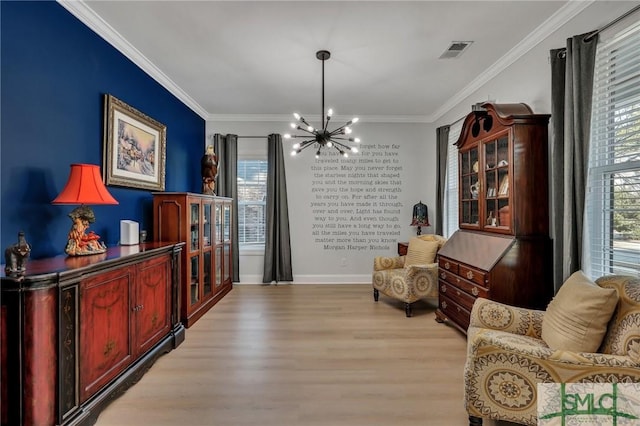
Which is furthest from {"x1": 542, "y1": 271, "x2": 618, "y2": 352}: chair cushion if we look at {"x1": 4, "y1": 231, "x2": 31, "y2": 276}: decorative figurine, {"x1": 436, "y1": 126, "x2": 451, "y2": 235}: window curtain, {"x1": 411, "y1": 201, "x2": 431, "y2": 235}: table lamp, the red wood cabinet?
the red wood cabinet

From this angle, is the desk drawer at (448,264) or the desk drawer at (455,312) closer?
the desk drawer at (455,312)

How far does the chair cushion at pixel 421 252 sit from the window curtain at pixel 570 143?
1.75 metres

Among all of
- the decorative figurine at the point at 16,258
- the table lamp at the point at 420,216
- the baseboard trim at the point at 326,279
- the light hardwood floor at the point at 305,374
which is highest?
the table lamp at the point at 420,216

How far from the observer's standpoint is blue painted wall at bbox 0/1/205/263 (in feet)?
6.31

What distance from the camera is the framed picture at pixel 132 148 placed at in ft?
9.10

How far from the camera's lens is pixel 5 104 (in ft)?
6.18

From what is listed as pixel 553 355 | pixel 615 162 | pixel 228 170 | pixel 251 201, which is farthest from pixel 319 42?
pixel 251 201

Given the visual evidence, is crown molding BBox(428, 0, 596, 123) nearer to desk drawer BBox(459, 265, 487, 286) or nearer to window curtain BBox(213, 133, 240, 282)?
desk drawer BBox(459, 265, 487, 286)

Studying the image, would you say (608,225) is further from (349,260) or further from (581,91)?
(349,260)

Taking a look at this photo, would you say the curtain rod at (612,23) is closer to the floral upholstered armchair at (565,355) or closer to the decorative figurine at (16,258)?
the floral upholstered armchair at (565,355)

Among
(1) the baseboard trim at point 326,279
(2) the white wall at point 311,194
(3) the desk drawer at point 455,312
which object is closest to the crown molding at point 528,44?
(2) the white wall at point 311,194

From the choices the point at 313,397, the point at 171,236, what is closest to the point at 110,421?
the point at 313,397

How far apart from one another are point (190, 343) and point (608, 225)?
3.61 metres

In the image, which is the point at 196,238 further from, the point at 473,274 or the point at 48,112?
the point at 473,274
